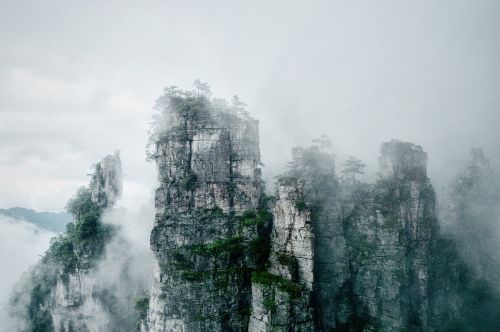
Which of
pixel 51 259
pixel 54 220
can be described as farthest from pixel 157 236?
pixel 54 220

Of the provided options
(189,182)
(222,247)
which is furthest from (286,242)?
(189,182)

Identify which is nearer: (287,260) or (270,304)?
(270,304)

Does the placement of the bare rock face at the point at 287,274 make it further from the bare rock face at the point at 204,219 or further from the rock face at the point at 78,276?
the rock face at the point at 78,276

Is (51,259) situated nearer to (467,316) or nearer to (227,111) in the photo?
(227,111)

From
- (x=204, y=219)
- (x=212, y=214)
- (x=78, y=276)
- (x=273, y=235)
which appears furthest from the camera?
(x=78, y=276)

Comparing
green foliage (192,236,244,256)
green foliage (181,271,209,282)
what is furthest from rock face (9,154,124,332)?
green foliage (192,236,244,256)

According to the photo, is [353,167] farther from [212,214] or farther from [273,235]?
[212,214]
